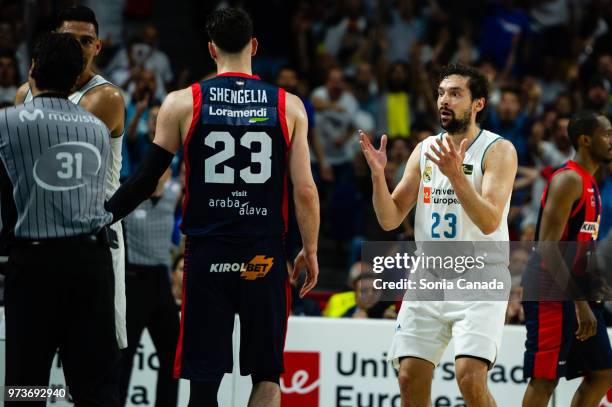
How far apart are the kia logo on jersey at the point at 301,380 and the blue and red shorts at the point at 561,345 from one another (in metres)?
1.64

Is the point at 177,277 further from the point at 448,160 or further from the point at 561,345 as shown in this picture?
the point at 448,160

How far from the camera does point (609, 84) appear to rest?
14320mm

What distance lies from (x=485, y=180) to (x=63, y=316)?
2603 mm

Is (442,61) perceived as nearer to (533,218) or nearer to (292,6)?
(292,6)

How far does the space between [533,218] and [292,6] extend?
201 inches

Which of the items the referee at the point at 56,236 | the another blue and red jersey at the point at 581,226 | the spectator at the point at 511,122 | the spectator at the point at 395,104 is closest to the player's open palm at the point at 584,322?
the another blue and red jersey at the point at 581,226

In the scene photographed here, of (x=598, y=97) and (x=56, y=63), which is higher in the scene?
(x=598, y=97)

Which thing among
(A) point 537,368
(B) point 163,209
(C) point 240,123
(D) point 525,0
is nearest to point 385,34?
(D) point 525,0

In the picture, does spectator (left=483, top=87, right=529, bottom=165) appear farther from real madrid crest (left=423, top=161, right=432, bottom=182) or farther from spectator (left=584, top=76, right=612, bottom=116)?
real madrid crest (left=423, top=161, right=432, bottom=182)

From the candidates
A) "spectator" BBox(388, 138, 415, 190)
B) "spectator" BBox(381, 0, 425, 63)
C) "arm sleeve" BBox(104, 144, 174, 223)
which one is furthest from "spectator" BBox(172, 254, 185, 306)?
"spectator" BBox(381, 0, 425, 63)

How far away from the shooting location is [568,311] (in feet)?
24.5

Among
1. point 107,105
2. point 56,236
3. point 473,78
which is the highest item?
point 473,78

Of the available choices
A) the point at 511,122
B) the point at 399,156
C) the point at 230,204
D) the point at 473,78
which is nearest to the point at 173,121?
the point at 230,204

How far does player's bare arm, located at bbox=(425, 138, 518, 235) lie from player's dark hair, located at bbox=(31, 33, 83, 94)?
79.7 inches
